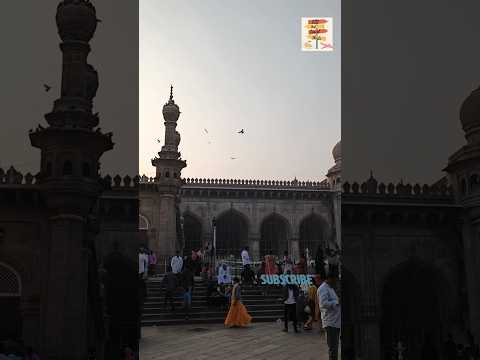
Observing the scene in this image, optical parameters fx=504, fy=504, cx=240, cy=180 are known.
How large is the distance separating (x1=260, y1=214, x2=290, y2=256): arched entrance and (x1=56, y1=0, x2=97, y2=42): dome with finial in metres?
12.8

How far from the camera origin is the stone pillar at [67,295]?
13.8 feet

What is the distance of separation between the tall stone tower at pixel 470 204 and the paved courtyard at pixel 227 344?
2.54 m

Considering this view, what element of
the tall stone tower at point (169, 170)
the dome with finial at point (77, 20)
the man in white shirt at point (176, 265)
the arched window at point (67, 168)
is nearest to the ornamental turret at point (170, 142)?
the tall stone tower at point (169, 170)

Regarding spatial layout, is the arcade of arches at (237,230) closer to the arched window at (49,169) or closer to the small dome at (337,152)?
the arched window at (49,169)

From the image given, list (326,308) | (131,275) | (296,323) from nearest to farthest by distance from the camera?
(326,308)
(131,275)
(296,323)

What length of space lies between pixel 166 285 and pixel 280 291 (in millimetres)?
1238

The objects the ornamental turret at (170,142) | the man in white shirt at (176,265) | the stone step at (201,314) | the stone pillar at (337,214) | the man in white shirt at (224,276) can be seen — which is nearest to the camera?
the ornamental turret at (170,142)

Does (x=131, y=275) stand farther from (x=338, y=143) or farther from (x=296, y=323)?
(x=338, y=143)

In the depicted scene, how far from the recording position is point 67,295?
425 centimetres

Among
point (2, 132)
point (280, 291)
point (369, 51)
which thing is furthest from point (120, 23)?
point (280, 291)

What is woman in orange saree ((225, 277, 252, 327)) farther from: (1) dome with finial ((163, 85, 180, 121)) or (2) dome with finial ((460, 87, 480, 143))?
(2) dome with finial ((460, 87, 480, 143))

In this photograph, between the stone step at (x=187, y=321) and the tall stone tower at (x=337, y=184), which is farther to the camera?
the tall stone tower at (x=337, y=184)

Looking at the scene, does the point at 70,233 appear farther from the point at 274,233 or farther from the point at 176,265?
the point at 274,233

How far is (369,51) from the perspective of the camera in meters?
5.27
